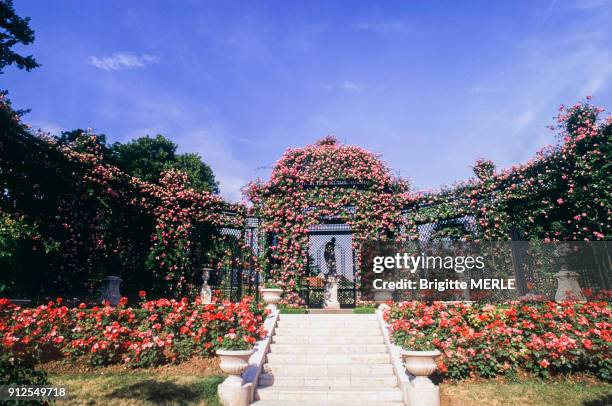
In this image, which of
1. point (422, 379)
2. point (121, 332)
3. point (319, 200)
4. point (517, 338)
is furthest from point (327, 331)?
point (319, 200)

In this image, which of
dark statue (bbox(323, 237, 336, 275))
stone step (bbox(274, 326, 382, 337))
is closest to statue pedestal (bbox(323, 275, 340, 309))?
dark statue (bbox(323, 237, 336, 275))

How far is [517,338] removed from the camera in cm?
697

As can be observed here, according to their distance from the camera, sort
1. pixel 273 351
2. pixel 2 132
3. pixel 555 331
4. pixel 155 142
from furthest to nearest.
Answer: pixel 155 142
pixel 2 132
pixel 273 351
pixel 555 331

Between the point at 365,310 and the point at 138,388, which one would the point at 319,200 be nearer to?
the point at 365,310

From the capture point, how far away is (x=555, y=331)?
282 inches

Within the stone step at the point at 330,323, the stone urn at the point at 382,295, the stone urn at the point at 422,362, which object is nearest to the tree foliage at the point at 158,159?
the stone urn at the point at 382,295

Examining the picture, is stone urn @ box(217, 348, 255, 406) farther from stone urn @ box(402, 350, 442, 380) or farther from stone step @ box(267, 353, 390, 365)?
stone urn @ box(402, 350, 442, 380)

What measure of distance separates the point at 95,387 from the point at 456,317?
267 inches

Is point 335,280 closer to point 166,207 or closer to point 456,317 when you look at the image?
point 456,317

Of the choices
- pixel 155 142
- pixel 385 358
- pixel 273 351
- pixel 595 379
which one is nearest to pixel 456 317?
pixel 385 358

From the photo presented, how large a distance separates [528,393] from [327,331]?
426 cm

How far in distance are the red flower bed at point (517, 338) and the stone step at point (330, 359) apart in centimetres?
62

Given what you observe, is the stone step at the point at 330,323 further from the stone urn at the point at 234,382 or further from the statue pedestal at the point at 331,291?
the stone urn at the point at 234,382

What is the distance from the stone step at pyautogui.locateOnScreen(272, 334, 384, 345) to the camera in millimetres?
8289
